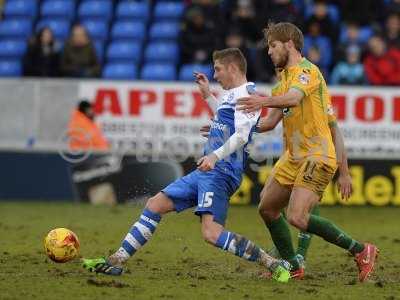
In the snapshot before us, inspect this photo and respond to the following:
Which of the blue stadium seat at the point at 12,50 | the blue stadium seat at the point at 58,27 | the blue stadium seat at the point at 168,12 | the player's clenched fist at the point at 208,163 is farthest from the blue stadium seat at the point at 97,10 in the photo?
the player's clenched fist at the point at 208,163

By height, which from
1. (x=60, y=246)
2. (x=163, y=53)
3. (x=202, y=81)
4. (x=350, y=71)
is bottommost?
(x=60, y=246)

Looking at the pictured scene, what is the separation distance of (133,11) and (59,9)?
1439 millimetres

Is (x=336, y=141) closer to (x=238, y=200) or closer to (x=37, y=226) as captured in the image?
(x=37, y=226)

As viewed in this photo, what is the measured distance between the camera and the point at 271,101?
338 inches

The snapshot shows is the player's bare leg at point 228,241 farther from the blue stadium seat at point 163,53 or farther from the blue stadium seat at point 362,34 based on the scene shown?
the blue stadium seat at point 362,34

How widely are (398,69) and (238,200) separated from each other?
3.65m

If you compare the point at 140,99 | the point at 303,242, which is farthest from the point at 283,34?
the point at 140,99

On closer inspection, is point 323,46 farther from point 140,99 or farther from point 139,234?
point 139,234

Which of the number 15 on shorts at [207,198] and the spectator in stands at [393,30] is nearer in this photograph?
the number 15 on shorts at [207,198]

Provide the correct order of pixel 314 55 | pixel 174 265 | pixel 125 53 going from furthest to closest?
pixel 125 53 → pixel 314 55 → pixel 174 265

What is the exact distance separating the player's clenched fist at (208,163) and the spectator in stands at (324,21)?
10540 millimetres

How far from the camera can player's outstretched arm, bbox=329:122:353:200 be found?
9281 millimetres

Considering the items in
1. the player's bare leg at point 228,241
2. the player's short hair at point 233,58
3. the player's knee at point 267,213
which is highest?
the player's short hair at point 233,58

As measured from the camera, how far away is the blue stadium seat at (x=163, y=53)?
19219mm
